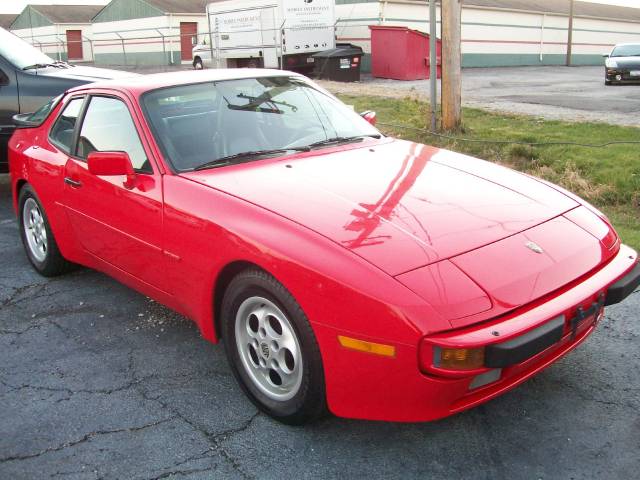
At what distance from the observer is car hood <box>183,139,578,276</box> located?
2.65 meters

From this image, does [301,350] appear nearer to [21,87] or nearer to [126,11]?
[21,87]

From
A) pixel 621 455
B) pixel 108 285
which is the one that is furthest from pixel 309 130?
pixel 621 455

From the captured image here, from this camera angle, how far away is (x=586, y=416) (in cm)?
289

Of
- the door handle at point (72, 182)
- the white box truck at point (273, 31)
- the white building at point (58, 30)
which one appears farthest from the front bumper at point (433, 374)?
the white building at point (58, 30)

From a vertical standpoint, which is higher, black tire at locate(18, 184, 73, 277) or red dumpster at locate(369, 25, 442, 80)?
red dumpster at locate(369, 25, 442, 80)

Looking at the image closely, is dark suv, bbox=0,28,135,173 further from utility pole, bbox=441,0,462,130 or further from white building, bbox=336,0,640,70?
white building, bbox=336,0,640,70

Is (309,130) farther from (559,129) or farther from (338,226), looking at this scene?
(559,129)

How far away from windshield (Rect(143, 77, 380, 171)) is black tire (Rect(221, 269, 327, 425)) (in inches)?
33.8

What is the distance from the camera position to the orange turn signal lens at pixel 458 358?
2.30 metres

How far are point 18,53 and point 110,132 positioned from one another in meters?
4.40

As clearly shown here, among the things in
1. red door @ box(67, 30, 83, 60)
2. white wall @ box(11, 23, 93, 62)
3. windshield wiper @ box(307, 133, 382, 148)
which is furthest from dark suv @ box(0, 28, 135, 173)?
red door @ box(67, 30, 83, 60)

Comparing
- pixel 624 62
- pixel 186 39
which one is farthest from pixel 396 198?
pixel 186 39

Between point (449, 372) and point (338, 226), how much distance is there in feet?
2.52

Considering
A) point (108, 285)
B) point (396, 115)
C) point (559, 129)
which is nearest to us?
point (108, 285)
